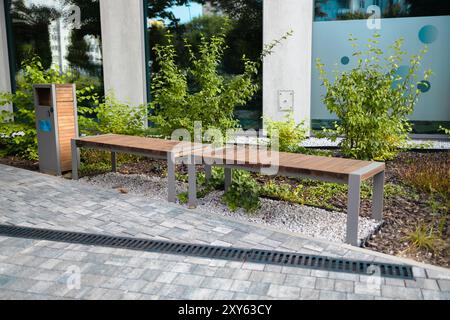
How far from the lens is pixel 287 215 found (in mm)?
4992

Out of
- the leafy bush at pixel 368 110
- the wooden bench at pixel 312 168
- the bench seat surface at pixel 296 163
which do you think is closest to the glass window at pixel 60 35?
the leafy bush at pixel 368 110

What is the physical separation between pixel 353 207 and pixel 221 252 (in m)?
1.24

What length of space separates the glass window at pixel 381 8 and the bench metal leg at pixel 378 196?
605cm

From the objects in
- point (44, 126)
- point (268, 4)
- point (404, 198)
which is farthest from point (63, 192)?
point (268, 4)

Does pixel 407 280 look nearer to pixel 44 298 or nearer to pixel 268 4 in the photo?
pixel 44 298

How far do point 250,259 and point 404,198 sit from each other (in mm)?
2686

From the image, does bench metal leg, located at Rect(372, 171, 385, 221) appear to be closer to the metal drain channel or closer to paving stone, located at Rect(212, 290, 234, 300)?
the metal drain channel

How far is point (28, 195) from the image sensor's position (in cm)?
582

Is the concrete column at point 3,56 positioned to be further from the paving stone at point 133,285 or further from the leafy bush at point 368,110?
the paving stone at point 133,285

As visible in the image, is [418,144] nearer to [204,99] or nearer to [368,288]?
[204,99]

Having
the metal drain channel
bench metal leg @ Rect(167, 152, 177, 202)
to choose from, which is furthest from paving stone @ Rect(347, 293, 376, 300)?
bench metal leg @ Rect(167, 152, 177, 202)

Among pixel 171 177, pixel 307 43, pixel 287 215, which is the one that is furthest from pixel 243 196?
pixel 307 43

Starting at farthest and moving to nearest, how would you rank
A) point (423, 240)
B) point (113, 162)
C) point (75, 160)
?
1. point (113, 162)
2. point (75, 160)
3. point (423, 240)

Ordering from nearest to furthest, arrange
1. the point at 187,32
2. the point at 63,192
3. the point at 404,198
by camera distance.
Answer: the point at 404,198
the point at 63,192
the point at 187,32
